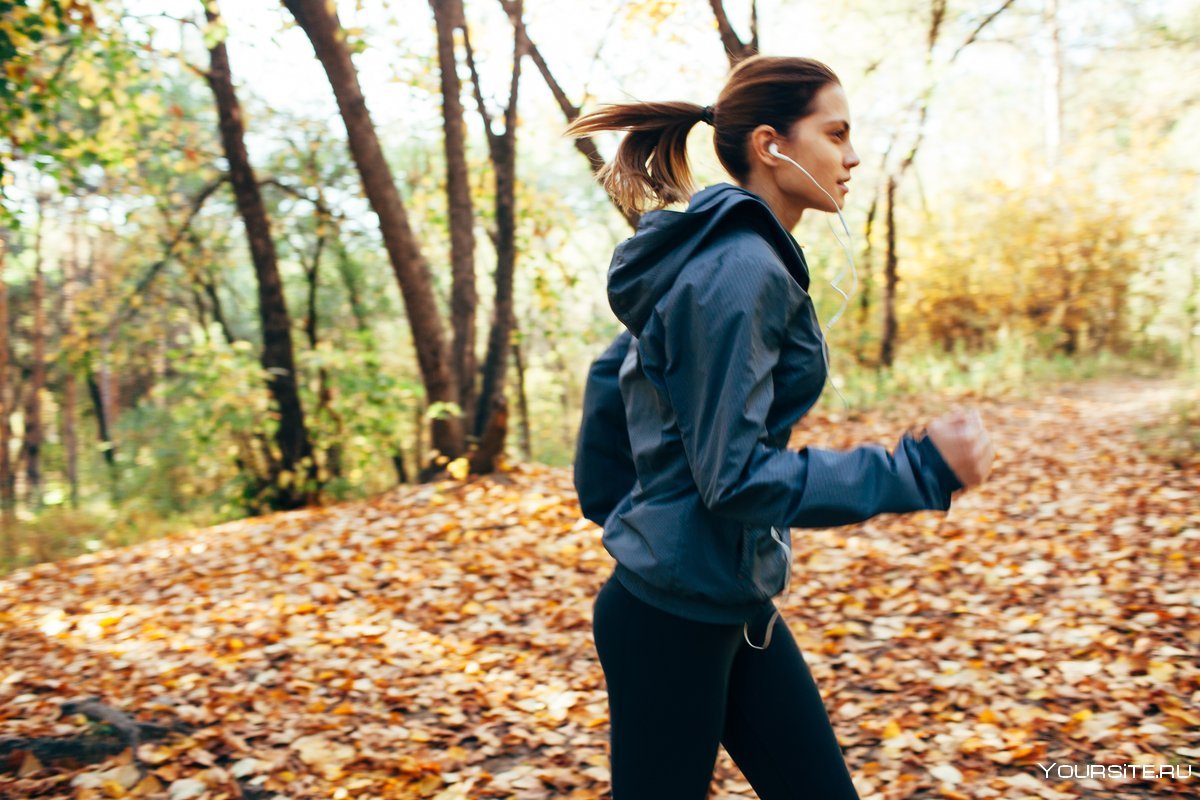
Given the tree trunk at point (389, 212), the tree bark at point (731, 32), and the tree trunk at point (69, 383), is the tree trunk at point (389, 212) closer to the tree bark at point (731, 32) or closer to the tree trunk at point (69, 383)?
the tree bark at point (731, 32)

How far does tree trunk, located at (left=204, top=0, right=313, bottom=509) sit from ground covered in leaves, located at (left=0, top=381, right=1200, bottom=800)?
1329 mm

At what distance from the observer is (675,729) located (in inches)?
68.6

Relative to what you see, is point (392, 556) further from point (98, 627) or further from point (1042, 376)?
point (1042, 376)

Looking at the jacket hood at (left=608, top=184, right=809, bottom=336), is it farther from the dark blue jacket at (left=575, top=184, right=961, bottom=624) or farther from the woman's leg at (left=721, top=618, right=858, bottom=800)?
the woman's leg at (left=721, top=618, right=858, bottom=800)

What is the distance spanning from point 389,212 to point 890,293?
28.4 ft

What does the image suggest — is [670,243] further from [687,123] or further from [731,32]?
[731,32]

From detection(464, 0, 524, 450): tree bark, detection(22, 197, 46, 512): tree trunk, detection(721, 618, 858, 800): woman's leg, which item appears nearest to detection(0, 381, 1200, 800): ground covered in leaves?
detection(464, 0, 524, 450): tree bark

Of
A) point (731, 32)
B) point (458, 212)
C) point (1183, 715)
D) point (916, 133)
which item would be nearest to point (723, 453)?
point (1183, 715)

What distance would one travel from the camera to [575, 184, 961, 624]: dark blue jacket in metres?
1.46

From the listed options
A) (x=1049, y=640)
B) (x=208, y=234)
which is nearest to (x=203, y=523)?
(x=208, y=234)

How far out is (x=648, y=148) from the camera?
6.68ft

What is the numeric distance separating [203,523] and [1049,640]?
435 inches

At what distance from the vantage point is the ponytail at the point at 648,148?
199cm

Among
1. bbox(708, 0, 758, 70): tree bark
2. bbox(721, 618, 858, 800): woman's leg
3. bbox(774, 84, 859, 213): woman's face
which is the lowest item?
bbox(721, 618, 858, 800): woman's leg
